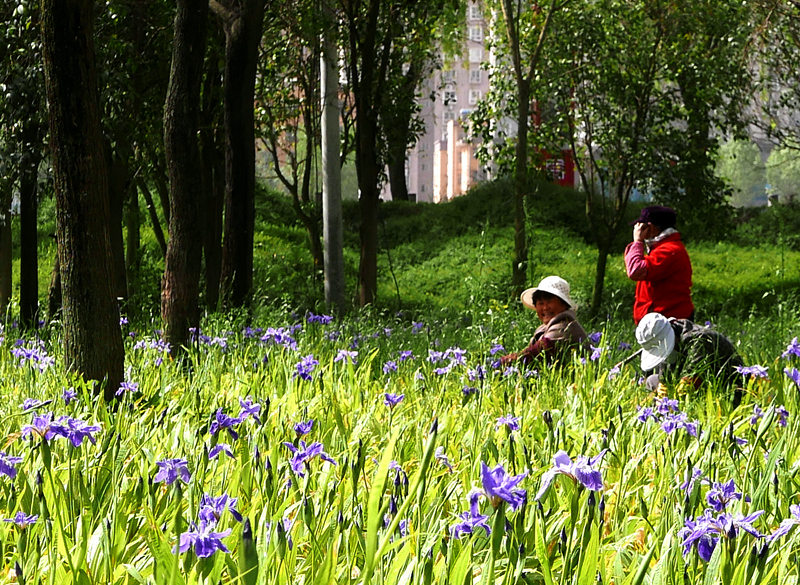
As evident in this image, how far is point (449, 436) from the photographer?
3508 mm

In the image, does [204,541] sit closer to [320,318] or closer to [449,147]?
[320,318]

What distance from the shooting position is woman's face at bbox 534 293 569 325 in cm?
587

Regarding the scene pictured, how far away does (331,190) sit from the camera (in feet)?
32.1

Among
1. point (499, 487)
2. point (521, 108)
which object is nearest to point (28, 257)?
point (521, 108)

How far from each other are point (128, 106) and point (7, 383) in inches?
209

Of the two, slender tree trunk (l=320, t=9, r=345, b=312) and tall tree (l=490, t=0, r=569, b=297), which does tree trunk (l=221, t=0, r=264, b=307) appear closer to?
slender tree trunk (l=320, t=9, r=345, b=312)

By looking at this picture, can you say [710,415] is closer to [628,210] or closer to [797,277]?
[797,277]

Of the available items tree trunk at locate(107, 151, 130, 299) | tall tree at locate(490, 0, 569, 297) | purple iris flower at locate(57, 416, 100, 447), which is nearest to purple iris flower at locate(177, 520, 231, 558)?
purple iris flower at locate(57, 416, 100, 447)

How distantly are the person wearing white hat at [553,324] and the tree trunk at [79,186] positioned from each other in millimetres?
2251

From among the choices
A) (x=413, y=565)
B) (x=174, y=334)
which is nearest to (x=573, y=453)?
(x=413, y=565)

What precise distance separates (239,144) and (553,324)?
11.7ft

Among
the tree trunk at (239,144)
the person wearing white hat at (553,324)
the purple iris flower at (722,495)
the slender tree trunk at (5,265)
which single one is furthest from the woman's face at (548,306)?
the slender tree trunk at (5,265)

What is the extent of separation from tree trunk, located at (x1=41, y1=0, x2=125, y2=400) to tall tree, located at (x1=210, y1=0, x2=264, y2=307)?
3645 millimetres

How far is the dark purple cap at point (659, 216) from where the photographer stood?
236 inches
